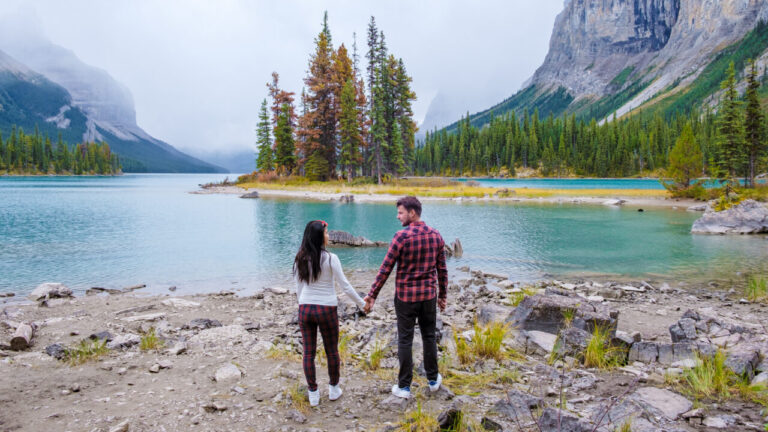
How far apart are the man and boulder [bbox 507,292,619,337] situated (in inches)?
113

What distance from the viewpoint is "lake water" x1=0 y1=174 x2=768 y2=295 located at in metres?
15.2

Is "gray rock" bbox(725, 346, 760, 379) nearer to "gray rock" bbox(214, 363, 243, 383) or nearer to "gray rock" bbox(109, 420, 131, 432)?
"gray rock" bbox(214, 363, 243, 383)

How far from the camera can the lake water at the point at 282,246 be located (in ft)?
49.8

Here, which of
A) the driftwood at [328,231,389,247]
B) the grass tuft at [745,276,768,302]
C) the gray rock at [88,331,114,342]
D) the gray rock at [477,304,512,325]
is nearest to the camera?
the gray rock at [88,331,114,342]

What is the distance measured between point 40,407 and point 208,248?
1676 centimetres

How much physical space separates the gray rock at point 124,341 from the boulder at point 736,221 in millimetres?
29922

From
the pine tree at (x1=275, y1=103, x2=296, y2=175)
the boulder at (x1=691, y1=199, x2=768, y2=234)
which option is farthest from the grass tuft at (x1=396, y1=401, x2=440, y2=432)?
the pine tree at (x1=275, y1=103, x2=296, y2=175)

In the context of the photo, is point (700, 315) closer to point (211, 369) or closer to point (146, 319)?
point (211, 369)

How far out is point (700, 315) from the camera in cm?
829

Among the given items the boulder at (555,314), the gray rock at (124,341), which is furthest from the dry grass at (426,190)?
the gray rock at (124,341)

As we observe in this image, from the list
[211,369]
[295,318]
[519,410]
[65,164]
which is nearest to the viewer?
[519,410]

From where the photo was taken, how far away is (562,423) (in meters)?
3.82

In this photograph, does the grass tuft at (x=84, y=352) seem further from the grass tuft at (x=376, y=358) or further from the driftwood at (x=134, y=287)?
the driftwood at (x=134, y=287)

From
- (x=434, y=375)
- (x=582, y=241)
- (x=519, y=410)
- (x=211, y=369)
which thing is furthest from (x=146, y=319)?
(x=582, y=241)
